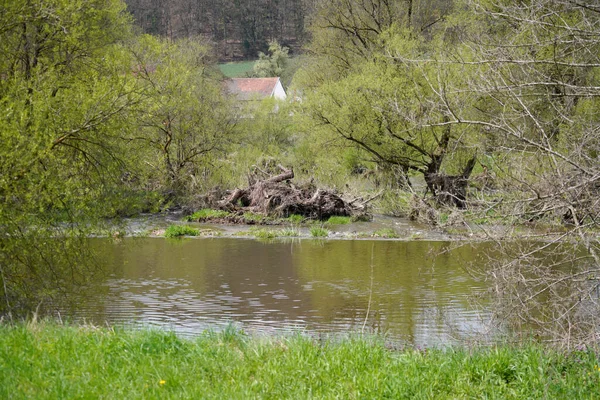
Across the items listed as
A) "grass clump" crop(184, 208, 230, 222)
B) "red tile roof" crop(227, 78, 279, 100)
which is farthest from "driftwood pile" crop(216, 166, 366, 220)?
"red tile roof" crop(227, 78, 279, 100)

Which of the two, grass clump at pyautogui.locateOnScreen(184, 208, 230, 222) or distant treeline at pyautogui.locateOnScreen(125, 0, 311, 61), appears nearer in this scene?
grass clump at pyautogui.locateOnScreen(184, 208, 230, 222)

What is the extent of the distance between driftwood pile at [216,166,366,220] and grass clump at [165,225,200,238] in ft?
12.3

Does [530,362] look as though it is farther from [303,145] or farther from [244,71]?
[244,71]

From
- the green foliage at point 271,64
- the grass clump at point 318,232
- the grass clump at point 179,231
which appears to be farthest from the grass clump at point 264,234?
the green foliage at point 271,64

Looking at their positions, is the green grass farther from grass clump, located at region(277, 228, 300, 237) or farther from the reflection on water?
the reflection on water

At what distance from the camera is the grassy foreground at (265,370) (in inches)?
209

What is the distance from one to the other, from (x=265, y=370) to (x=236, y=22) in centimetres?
8671

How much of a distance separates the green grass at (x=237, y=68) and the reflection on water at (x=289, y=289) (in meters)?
63.1

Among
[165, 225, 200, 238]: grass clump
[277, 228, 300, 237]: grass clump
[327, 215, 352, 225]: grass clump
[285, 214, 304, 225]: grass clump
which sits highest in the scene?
[165, 225, 200, 238]: grass clump

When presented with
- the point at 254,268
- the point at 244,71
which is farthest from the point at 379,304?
the point at 244,71

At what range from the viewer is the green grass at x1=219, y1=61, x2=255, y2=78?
83250mm

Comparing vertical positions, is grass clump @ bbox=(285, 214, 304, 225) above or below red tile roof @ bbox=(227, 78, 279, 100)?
below

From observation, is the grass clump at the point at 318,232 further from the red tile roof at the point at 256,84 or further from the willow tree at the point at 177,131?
the red tile roof at the point at 256,84

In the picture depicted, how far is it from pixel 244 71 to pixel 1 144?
76.1 metres
